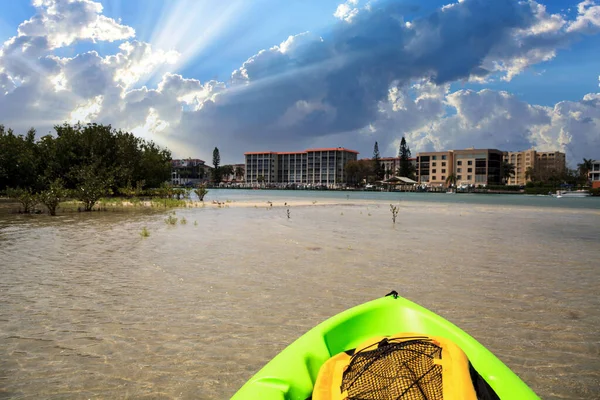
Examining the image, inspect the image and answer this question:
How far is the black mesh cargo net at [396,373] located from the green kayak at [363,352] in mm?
17

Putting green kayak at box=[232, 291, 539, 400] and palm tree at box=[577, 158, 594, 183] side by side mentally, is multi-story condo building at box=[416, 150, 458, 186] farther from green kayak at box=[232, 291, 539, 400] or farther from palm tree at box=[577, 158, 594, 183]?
green kayak at box=[232, 291, 539, 400]

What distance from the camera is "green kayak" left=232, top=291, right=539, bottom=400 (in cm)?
227

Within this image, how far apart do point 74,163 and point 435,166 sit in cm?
12633

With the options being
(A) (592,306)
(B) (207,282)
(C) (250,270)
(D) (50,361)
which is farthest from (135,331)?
(A) (592,306)

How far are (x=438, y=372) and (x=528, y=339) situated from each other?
3340mm

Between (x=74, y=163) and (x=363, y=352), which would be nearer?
A: (x=363, y=352)

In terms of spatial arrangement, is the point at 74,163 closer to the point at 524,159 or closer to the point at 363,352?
the point at 363,352

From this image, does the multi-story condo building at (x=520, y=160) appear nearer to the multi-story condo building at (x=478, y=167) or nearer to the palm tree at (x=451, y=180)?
the multi-story condo building at (x=478, y=167)

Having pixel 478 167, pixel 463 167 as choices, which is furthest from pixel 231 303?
pixel 463 167

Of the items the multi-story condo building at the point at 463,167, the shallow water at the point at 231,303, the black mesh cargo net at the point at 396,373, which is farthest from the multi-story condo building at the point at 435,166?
the black mesh cargo net at the point at 396,373

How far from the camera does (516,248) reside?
11.9m

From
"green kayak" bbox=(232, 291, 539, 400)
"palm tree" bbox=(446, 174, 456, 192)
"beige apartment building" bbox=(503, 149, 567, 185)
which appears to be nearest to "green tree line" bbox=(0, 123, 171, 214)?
"green kayak" bbox=(232, 291, 539, 400)

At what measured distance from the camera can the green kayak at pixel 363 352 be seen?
227cm

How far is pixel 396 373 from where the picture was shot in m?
2.18
